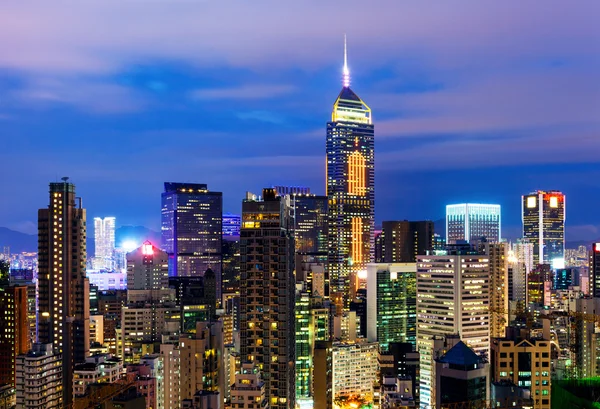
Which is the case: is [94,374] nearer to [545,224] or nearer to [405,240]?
[405,240]

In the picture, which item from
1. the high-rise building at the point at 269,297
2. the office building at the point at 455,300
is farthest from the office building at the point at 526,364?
the office building at the point at 455,300

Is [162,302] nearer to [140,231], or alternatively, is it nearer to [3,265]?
[3,265]

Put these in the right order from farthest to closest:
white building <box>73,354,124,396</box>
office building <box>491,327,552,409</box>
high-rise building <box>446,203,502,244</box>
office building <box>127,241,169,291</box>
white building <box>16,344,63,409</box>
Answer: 1. high-rise building <box>446,203,502,244</box>
2. office building <box>127,241,169,291</box>
3. office building <box>491,327,552,409</box>
4. white building <box>73,354,124,396</box>
5. white building <box>16,344,63,409</box>

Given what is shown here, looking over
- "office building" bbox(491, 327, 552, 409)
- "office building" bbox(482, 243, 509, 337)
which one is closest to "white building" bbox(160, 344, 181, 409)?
"office building" bbox(491, 327, 552, 409)

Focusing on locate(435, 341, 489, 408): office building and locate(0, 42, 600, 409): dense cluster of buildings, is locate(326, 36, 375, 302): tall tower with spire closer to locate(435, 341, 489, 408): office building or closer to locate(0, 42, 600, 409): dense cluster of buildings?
locate(0, 42, 600, 409): dense cluster of buildings

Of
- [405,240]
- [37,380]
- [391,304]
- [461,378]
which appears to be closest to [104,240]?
[405,240]

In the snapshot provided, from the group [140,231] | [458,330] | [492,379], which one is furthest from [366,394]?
[140,231]
